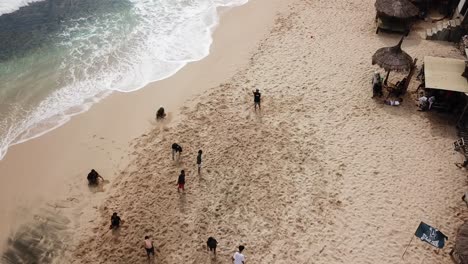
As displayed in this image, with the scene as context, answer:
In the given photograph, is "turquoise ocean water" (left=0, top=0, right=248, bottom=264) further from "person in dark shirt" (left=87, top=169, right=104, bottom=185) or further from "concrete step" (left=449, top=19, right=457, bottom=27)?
"concrete step" (left=449, top=19, right=457, bottom=27)

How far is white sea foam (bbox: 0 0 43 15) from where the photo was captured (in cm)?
2517

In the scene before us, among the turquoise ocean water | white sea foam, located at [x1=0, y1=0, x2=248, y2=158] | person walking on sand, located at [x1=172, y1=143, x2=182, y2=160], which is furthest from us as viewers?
white sea foam, located at [x1=0, y1=0, x2=248, y2=158]

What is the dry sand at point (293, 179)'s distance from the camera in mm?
12391

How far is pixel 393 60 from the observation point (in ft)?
56.6

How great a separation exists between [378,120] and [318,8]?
35.4 feet

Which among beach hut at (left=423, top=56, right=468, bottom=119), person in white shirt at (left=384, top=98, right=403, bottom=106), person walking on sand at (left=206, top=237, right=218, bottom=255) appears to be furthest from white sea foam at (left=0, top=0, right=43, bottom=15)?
beach hut at (left=423, top=56, right=468, bottom=119)

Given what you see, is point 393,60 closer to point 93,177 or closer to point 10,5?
point 93,177

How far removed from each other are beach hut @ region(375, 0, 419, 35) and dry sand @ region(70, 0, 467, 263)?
3747 mm

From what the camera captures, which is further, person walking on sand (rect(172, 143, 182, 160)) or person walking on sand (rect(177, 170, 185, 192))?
person walking on sand (rect(172, 143, 182, 160))

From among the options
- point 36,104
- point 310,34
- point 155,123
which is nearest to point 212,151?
point 155,123

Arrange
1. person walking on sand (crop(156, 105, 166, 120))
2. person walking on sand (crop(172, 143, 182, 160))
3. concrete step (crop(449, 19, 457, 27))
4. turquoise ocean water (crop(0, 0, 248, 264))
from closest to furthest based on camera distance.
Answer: turquoise ocean water (crop(0, 0, 248, 264)) < person walking on sand (crop(172, 143, 182, 160)) < person walking on sand (crop(156, 105, 166, 120)) < concrete step (crop(449, 19, 457, 27))

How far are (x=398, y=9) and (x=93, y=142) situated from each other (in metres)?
16.7

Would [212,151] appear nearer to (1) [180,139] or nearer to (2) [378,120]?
(1) [180,139]

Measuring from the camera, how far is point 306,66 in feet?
64.2
